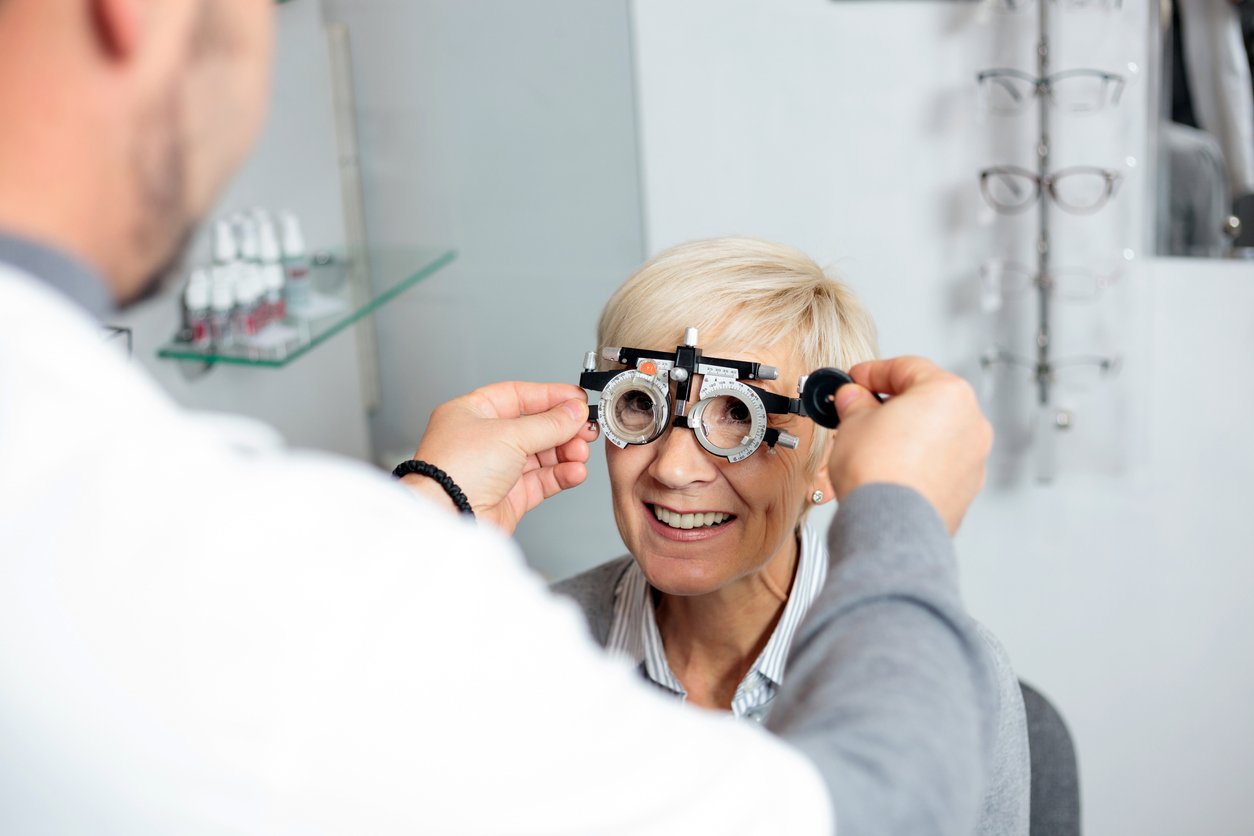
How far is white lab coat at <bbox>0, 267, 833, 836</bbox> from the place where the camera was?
2.11ft

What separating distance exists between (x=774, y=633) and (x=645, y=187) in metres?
1.53

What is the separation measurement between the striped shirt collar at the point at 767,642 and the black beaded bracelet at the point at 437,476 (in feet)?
1.68

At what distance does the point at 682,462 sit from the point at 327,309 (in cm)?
110

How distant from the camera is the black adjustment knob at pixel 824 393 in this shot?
3.86ft

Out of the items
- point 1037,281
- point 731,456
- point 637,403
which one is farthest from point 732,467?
point 1037,281

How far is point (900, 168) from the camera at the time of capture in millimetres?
2768

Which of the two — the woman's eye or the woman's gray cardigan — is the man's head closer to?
the woman's gray cardigan

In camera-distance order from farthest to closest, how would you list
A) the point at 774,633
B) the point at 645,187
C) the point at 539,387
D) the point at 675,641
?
the point at 645,187 → the point at 675,641 → the point at 774,633 → the point at 539,387

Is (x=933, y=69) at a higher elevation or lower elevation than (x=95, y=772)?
higher

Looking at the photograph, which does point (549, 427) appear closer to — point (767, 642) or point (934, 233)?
point (767, 642)

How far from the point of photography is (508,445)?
1507mm

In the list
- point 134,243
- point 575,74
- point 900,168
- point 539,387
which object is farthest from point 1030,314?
point 134,243

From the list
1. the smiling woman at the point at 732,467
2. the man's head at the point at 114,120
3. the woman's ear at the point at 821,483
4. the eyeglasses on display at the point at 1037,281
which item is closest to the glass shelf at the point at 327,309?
the smiling woman at the point at 732,467

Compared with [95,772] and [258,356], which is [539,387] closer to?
[258,356]
